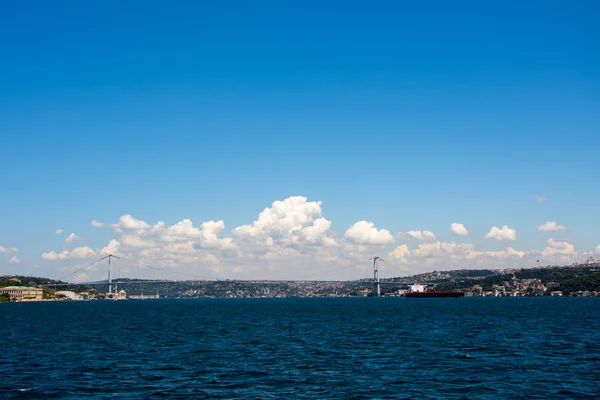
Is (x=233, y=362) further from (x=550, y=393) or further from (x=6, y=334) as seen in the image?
(x=6, y=334)

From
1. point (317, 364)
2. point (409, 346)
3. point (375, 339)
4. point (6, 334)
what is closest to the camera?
point (317, 364)

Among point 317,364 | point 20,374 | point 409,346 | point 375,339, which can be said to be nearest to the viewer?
point 20,374

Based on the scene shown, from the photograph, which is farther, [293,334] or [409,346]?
[293,334]

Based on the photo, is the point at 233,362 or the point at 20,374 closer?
the point at 20,374

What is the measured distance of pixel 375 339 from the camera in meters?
68.4

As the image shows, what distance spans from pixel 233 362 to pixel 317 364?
26.3 feet

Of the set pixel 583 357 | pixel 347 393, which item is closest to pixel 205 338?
pixel 347 393

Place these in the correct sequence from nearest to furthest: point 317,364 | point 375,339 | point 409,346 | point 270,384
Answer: point 270,384 < point 317,364 < point 409,346 < point 375,339

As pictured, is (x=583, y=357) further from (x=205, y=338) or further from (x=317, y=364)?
(x=205, y=338)

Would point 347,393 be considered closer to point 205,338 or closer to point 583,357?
point 583,357

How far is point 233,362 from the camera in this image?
49438 mm

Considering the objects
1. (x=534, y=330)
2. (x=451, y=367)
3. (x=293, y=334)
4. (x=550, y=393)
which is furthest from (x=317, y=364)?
(x=534, y=330)

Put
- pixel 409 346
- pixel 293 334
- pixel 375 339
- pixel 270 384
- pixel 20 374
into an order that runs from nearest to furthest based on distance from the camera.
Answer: pixel 270 384 → pixel 20 374 → pixel 409 346 → pixel 375 339 → pixel 293 334

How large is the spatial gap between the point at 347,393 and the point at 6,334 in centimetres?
6783
